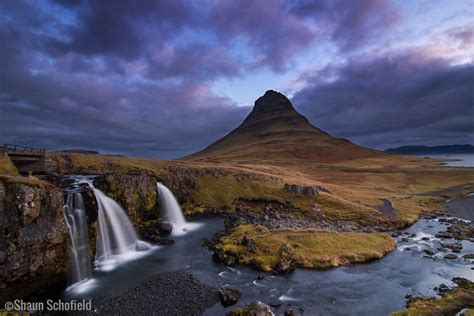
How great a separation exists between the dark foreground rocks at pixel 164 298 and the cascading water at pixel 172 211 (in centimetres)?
2135

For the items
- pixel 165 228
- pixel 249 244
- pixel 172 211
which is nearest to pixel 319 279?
pixel 249 244

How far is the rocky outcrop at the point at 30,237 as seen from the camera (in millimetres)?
23173

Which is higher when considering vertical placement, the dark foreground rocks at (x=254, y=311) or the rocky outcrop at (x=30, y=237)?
the rocky outcrop at (x=30, y=237)

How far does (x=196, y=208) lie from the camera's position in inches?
2448

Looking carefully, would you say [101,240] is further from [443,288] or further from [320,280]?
[443,288]

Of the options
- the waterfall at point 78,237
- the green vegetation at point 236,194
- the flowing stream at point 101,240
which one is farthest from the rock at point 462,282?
the waterfall at point 78,237

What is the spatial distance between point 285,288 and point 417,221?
4518 centimetres

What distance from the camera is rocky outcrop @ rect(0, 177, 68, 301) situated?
2317 centimetres

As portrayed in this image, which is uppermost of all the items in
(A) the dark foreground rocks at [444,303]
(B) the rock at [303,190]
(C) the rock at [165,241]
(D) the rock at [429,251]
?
(B) the rock at [303,190]

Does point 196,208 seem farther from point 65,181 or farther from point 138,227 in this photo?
point 65,181

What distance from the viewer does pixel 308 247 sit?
3744 cm

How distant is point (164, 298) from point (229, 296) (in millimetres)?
6519

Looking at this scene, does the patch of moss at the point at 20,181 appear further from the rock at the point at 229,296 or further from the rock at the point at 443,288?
the rock at the point at 443,288

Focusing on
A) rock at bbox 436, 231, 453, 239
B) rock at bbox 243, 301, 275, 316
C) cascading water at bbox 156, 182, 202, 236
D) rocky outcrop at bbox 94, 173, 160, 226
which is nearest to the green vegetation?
cascading water at bbox 156, 182, 202, 236
